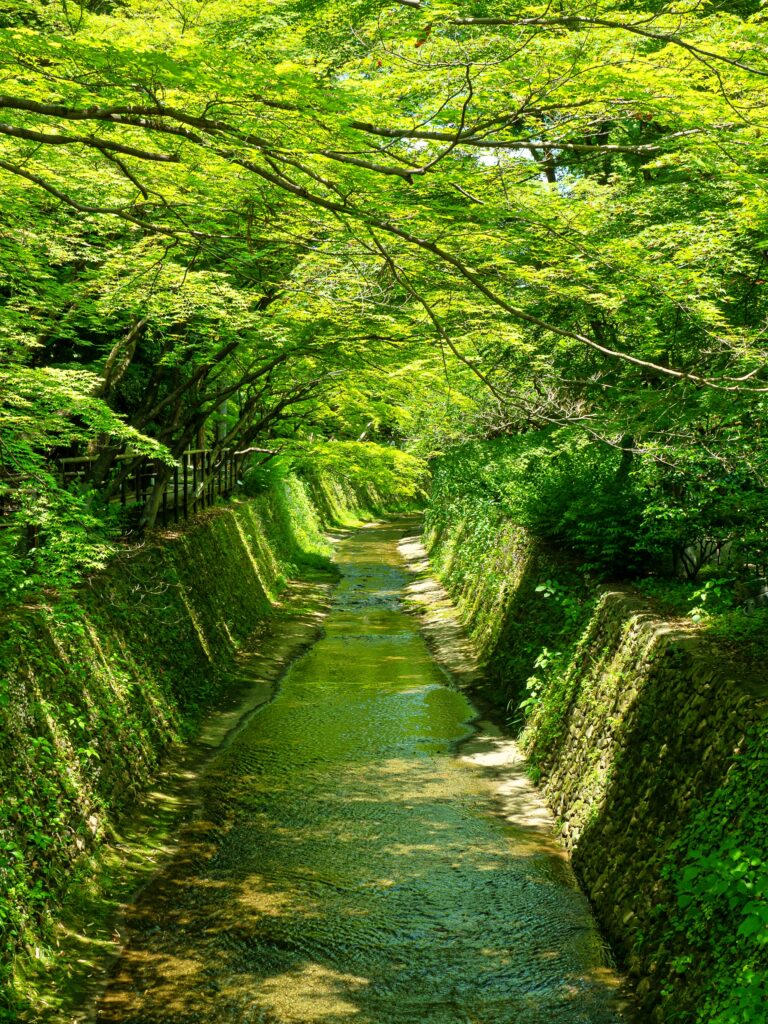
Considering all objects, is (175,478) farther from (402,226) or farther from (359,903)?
(359,903)

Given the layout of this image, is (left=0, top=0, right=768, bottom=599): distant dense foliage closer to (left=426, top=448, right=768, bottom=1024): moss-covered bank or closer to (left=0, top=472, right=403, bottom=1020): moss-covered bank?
(left=0, top=472, right=403, bottom=1020): moss-covered bank

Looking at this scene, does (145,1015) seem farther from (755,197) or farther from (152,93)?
(755,197)

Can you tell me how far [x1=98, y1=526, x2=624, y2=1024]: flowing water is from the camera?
247 inches

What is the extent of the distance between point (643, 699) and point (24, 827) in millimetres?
5673

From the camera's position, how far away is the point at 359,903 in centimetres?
771

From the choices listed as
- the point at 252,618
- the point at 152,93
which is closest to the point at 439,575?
the point at 252,618

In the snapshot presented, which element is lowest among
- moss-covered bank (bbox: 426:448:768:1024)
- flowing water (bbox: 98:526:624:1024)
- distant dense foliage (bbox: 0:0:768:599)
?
flowing water (bbox: 98:526:624:1024)

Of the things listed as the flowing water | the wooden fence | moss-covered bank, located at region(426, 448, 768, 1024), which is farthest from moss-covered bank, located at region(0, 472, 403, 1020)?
moss-covered bank, located at region(426, 448, 768, 1024)

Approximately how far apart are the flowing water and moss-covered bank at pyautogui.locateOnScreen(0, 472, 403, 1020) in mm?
875

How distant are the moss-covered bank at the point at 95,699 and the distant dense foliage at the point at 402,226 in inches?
34.7

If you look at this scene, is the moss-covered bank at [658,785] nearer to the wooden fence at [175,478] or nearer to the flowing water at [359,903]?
the flowing water at [359,903]

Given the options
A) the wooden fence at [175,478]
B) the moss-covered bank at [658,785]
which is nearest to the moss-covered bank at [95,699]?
the wooden fence at [175,478]

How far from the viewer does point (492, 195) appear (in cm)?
808

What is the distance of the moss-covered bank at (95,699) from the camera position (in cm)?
646
